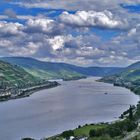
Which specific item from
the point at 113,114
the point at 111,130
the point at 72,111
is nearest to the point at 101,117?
the point at 113,114

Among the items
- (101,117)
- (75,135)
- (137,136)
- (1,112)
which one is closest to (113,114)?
(101,117)

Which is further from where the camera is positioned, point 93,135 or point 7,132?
point 7,132

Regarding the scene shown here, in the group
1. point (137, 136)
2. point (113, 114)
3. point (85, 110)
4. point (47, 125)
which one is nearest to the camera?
point (137, 136)

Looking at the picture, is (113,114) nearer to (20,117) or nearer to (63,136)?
(20,117)

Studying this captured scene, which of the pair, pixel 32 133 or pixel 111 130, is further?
pixel 32 133

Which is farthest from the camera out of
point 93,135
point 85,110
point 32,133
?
point 85,110

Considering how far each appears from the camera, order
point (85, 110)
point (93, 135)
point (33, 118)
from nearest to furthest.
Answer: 1. point (93, 135)
2. point (33, 118)
3. point (85, 110)

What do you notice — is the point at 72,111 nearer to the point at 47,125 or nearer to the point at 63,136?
the point at 47,125

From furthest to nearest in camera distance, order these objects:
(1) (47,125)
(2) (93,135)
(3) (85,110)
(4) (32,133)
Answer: (3) (85,110)
(1) (47,125)
(4) (32,133)
(2) (93,135)
